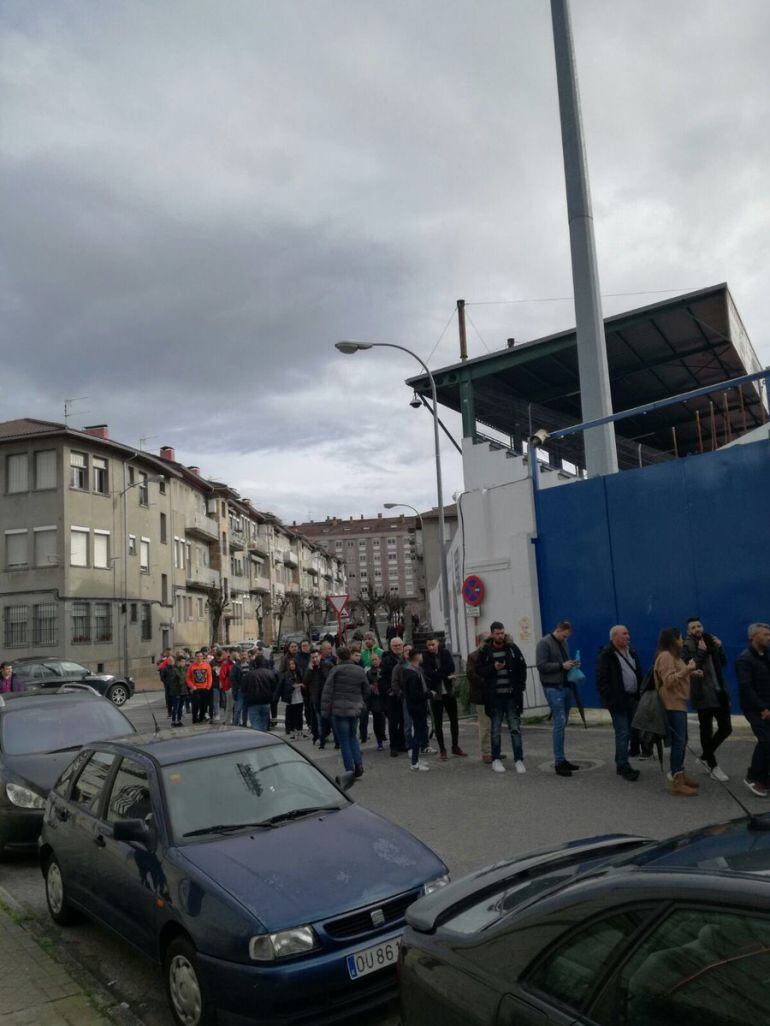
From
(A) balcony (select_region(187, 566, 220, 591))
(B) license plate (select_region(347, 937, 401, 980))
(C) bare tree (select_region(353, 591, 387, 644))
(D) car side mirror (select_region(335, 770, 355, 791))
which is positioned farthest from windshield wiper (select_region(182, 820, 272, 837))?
(C) bare tree (select_region(353, 591, 387, 644))

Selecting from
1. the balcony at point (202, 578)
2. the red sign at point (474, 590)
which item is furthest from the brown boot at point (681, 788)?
the balcony at point (202, 578)

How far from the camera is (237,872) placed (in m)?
4.39

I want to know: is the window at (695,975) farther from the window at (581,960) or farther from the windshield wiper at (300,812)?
the windshield wiper at (300,812)

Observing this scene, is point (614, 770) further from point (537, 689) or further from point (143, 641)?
point (143, 641)

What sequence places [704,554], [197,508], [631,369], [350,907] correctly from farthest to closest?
[197,508] → [631,369] → [704,554] → [350,907]

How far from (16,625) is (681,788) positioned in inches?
1426

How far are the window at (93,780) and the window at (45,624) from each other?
1359 inches

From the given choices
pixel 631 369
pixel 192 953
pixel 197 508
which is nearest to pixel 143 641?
pixel 197 508

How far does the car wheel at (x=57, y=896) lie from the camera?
5.92 meters

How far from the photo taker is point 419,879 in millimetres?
4523

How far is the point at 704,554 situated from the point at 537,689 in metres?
4.45

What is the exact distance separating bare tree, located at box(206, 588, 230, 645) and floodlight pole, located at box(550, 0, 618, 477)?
4178 cm

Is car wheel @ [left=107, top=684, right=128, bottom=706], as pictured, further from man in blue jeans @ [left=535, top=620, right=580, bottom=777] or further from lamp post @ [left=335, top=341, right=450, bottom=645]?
man in blue jeans @ [left=535, top=620, right=580, bottom=777]

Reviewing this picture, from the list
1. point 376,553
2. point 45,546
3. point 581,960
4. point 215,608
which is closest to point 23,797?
point 581,960
